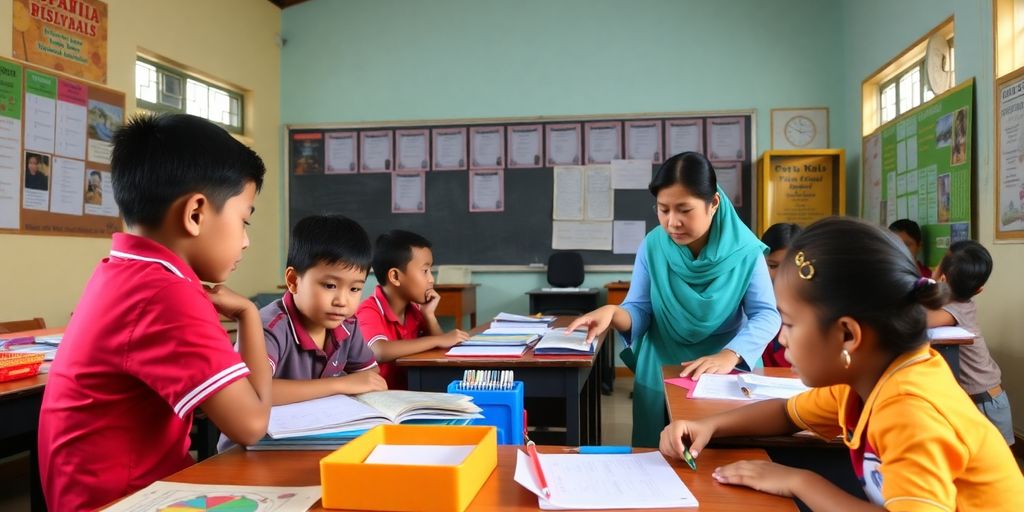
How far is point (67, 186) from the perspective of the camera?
3.72 meters

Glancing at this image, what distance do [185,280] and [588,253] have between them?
14.6 ft

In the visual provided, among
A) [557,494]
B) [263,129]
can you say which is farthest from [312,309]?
[263,129]

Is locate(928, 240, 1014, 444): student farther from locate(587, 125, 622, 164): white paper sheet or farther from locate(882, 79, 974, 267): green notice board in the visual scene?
locate(587, 125, 622, 164): white paper sheet

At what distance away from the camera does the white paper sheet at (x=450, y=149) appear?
543 cm

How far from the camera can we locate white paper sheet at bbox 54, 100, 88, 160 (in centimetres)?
366

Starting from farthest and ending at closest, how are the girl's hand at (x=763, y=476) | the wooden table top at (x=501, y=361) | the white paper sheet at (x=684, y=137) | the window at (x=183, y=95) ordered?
1. the white paper sheet at (x=684, y=137)
2. the window at (x=183, y=95)
3. the wooden table top at (x=501, y=361)
4. the girl's hand at (x=763, y=476)

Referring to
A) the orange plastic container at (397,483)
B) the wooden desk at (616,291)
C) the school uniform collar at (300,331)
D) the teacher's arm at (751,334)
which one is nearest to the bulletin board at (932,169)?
the wooden desk at (616,291)

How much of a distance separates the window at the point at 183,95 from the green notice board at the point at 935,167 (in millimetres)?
4246

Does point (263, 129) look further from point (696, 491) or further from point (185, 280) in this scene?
point (696, 491)

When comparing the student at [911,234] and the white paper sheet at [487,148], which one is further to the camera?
the white paper sheet at [487,148]

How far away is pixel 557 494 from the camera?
817mm

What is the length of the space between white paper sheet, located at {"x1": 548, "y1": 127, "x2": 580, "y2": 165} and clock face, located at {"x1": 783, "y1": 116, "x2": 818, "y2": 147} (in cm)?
161

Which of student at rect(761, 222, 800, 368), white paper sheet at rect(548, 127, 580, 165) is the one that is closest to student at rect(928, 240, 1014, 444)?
student at rect(761, 222, 800, 368)

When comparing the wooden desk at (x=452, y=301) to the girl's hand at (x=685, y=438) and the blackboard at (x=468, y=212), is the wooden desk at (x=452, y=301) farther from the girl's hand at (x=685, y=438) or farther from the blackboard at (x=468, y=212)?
the girl's hand at (x=685, y=438)
